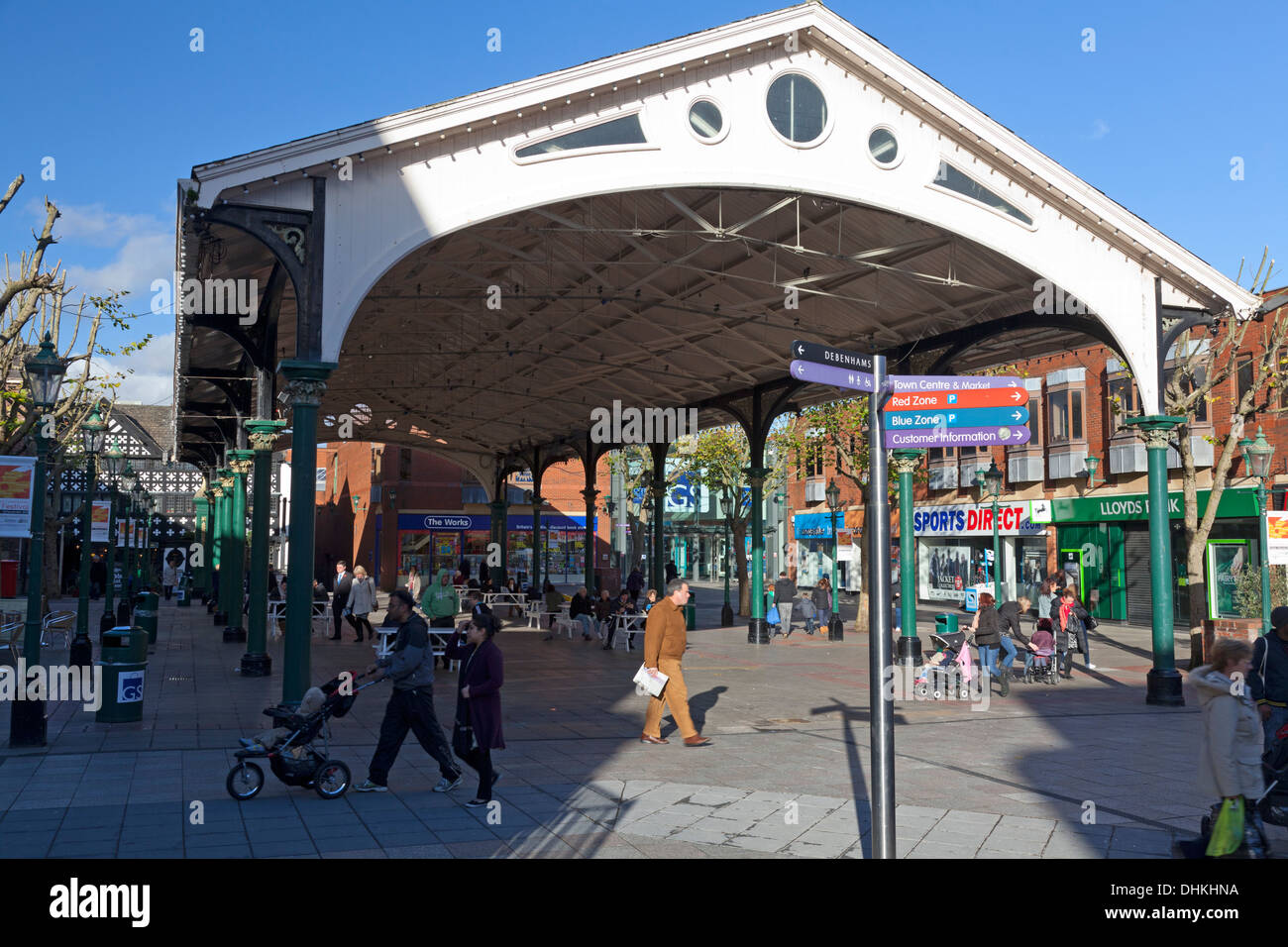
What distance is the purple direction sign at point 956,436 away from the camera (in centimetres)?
621

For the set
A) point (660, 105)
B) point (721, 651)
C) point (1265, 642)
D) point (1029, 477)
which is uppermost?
point (660, 105)

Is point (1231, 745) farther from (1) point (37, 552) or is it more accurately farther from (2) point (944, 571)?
(2) point (944, 571)

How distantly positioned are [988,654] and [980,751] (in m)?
5.91

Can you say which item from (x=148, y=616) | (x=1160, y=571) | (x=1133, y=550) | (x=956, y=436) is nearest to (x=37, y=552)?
(x=956, y=436)

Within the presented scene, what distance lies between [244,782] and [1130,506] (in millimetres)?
28304

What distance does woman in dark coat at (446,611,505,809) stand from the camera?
8242 millimetres

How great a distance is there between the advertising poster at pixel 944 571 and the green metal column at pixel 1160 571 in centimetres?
2312

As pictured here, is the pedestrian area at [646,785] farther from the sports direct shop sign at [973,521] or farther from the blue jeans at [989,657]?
the sports direct shop sign at [973,521]

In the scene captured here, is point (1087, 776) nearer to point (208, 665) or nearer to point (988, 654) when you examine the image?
point (988, 654)

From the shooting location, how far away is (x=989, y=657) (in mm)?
16516

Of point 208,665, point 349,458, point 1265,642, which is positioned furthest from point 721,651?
point 349,458

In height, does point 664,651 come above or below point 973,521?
below
